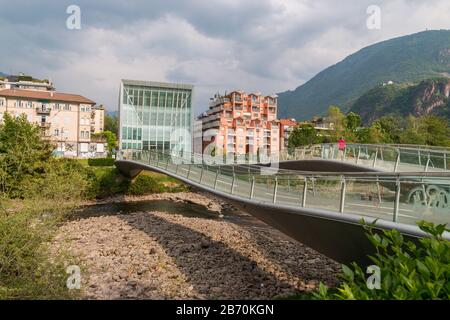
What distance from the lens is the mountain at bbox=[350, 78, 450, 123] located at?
389ft

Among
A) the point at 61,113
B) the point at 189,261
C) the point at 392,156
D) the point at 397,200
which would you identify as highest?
the point at 61,113

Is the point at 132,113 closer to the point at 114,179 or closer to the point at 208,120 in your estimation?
the point at 114,179

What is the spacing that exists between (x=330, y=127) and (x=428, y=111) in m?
90.1

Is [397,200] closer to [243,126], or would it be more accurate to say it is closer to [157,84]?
[157,84]

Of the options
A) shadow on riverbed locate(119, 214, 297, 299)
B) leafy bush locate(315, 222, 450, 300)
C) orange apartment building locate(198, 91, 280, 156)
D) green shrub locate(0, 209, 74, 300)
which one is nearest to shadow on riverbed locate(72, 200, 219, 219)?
shadow on riverbed locate(119, 214, 297, 299)

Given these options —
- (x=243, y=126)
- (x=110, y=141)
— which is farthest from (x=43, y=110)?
(x=243, y=126)

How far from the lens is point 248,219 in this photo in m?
23.0

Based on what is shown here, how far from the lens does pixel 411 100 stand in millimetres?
125688

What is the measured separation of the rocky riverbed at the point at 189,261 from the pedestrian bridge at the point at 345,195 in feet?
7.08

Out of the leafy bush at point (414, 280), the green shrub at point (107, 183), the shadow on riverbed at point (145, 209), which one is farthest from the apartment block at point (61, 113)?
the leafy bush at point (414, 280)

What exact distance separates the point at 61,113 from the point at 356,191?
62.2 meters

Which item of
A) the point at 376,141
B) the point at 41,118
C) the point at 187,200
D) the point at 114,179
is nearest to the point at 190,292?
the point at 187,200

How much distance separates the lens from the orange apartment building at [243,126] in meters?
67.3

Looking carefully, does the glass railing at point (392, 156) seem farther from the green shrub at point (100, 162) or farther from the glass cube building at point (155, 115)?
the glass cube building at point (155, 115)
